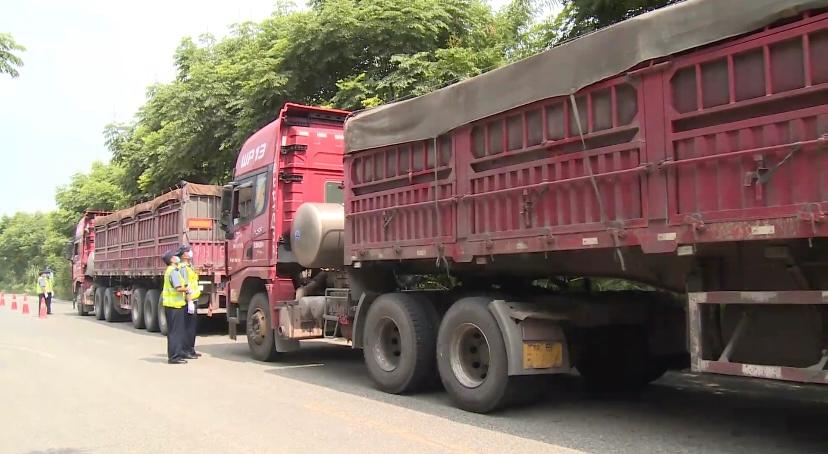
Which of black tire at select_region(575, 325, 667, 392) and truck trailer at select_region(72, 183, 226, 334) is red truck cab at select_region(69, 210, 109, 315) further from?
black tire at select_region(575, 325, 667, 392)

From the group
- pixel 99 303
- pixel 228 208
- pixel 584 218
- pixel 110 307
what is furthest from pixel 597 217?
pixel 99 303

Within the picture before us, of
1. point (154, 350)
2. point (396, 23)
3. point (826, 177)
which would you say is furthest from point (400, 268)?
point (396, 23)

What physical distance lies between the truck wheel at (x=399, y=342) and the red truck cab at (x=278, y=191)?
2.54m

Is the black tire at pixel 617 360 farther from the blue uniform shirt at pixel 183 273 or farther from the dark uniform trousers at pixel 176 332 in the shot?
the blue uniform shirt at pixel 183 273

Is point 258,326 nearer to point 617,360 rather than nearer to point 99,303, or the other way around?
point 617,360

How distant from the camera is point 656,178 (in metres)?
4.98

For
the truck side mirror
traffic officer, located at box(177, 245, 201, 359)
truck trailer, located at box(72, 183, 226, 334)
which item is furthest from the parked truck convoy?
truck trailer, located at box(72, 183, 226, 334)

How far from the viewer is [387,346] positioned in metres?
7.87

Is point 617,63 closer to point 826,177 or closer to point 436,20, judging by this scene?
point 826,177

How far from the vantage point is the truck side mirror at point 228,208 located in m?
11.2

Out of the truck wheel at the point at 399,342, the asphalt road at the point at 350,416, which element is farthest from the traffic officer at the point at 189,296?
the truck wheel at the point at 399,342

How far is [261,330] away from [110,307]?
12032 mm

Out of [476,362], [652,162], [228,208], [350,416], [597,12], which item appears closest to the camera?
[652,162]

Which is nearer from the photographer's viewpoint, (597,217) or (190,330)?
(597,217)
